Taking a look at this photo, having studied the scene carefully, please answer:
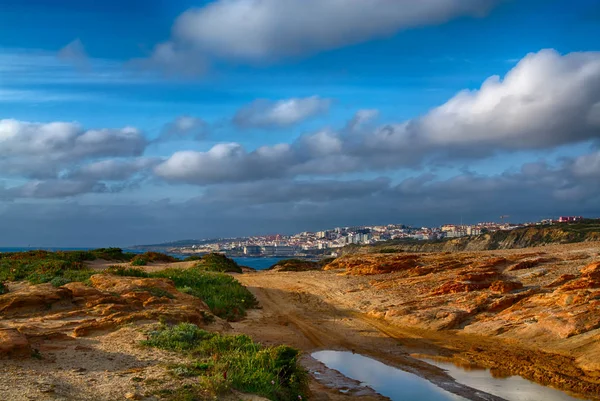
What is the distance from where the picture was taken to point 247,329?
1775 cm

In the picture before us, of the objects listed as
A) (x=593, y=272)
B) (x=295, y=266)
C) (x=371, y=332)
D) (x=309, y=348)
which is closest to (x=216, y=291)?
(x=371, y=332)

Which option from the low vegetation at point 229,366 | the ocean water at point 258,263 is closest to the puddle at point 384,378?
the low vegetation at point 229,366

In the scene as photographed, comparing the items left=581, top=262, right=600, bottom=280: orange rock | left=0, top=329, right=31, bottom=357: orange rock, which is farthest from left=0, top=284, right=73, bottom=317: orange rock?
left=581, top=262, right=600, bottom=280: orange rock

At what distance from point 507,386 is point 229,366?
6.56 metres

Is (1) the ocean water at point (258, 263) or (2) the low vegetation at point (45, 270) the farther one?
(1) the ocean water at point (258, 263)

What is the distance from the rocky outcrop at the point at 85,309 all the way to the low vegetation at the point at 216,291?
8.21ft

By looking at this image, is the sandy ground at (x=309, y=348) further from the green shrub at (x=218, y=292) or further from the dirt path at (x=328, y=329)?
the green shrub at (x=218, y=292)

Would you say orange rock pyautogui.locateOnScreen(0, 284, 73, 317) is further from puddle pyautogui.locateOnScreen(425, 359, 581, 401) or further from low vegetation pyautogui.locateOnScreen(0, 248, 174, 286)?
puddle pyautogui.locateOnScreen(425, 359, 581, 401)

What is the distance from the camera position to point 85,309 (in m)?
14.7

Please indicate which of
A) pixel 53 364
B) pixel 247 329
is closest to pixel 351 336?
pixel 247 329

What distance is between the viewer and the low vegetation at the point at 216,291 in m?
20.2

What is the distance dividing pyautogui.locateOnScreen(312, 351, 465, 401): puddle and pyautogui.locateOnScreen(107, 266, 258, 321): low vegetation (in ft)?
20.1

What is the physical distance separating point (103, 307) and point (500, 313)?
13384 mm

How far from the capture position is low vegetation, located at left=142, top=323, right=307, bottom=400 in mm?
8586
